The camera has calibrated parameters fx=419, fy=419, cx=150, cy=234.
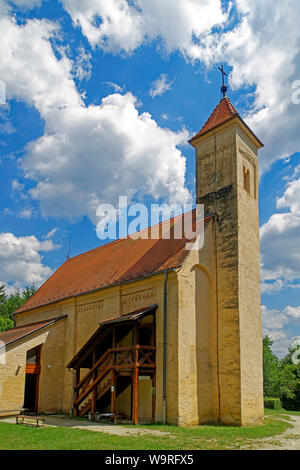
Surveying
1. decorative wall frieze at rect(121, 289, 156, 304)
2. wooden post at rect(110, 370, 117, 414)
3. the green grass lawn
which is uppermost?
decorative wall frieze at rect(121, 289, 156, 304)

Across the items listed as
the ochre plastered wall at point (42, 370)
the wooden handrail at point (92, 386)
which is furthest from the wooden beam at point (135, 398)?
the ochre plastered wall at point (42, 370)

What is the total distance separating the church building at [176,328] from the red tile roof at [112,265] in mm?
132

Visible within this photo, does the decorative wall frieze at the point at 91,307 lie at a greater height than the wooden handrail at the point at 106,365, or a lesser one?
greater

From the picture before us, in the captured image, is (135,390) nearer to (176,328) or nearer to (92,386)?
(176,328)

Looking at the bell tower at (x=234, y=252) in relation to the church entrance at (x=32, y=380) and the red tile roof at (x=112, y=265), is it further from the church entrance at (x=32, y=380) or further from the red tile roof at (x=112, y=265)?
the church entrance at (x=32, y=380)

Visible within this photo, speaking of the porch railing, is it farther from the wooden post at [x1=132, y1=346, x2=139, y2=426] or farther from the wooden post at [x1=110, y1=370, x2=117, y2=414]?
the wooden post at [x1=110, y1=370, x2=117, y2=414]

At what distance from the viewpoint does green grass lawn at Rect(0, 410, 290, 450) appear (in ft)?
38.0

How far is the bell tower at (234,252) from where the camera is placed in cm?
1866

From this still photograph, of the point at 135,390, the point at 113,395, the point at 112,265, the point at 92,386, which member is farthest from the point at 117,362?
the point at 112,265

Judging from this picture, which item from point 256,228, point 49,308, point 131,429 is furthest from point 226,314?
point 49,308

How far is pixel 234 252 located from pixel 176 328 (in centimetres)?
491

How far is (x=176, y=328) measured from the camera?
17.6 m

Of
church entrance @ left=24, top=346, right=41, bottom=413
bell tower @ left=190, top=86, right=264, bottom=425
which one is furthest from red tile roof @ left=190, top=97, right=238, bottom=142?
church entrance @ left=24, top=346, right=41, bottom=413

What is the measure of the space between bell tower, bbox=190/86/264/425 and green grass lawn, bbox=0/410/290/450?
9.76ft
